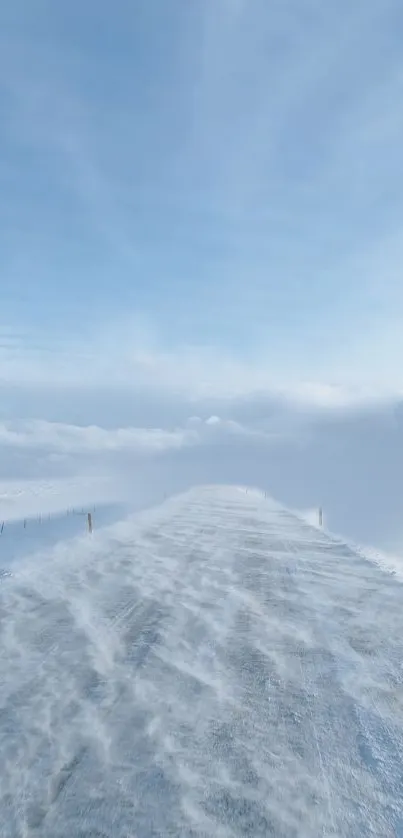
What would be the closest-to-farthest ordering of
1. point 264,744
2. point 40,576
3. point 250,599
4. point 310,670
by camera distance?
point 264,744, point 310,670, point 250,599, point 40,576

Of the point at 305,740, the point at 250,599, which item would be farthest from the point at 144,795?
the point at 250,599

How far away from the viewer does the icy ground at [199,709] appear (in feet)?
12.5

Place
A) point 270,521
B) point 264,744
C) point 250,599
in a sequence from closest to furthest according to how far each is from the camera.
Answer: point 264,744 → point 250,599 → point 270,521

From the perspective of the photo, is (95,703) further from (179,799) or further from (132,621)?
(132,621)

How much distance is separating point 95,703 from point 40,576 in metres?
6.59

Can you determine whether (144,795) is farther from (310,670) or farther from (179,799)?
(310,670)

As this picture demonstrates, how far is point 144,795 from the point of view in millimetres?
3951

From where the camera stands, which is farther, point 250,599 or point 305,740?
point 250,599

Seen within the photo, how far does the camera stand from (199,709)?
5344 millimetres

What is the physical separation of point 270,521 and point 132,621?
17.0 m

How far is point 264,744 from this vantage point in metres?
4.67

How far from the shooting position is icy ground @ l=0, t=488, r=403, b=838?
379 cm

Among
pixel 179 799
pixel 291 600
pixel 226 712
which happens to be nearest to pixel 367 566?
pixel 291 600

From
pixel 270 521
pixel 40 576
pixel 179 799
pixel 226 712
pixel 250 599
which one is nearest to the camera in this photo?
pixel 179 799
